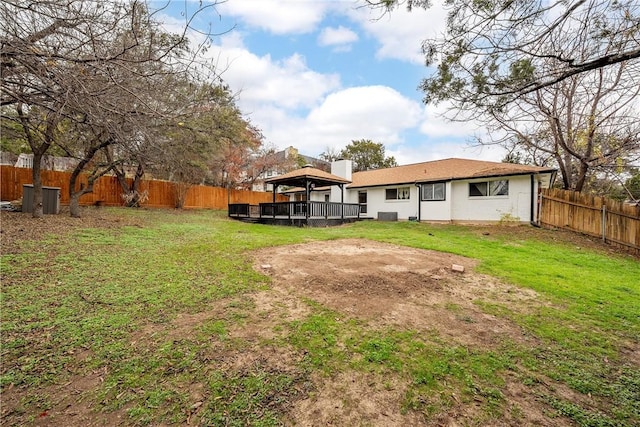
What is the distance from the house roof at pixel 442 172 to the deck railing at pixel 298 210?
286cm

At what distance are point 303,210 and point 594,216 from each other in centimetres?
1255

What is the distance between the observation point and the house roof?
13.6 m

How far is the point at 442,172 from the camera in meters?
16.2

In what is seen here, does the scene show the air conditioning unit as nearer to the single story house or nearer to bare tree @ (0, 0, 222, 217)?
bare tree @ (0, 0, 222, 217)

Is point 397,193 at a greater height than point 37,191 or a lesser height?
greater

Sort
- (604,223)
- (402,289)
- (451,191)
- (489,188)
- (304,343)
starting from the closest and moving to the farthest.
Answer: (304,343)
(402,289)
(604,223)
(489,188)
(451,191)

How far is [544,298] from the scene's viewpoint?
4445mm

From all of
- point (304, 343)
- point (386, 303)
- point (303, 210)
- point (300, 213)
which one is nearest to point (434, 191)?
point (303, 210)

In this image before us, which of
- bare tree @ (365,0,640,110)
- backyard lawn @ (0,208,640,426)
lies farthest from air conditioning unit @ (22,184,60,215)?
bare tree @ (365,0,640,110)

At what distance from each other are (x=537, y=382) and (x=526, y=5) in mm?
4354

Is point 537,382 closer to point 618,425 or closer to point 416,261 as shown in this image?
point 618,425

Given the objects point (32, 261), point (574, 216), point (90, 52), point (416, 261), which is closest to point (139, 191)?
point (32, 261)

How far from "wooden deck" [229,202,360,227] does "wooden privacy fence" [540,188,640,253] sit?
9855 mm

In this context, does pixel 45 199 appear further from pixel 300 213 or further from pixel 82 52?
pixel 300 213
